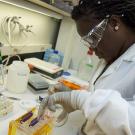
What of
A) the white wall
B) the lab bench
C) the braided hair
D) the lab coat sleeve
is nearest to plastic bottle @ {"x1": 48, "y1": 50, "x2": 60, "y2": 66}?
the white wall

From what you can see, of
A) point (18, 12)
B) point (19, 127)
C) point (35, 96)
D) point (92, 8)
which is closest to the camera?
point (19, 127)

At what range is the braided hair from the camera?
39.0 inches

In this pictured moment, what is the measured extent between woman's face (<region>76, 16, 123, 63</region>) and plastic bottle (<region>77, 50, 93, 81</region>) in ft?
3.69

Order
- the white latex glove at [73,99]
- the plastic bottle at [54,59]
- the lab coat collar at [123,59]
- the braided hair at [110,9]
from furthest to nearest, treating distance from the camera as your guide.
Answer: the plastic bottle at [54,59] < the lab coat collar at [123,59] < the braided hair at [110,9] < the white latex glove at [73,99]

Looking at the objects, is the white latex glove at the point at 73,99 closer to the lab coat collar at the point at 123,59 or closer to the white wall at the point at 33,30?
the lab coat collar at the point at 123,59

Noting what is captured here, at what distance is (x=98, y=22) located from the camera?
1041 mm

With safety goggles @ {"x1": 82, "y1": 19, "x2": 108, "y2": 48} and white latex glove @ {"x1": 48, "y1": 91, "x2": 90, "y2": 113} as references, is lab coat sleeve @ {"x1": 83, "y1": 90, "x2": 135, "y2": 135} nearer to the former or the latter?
white latex glove @ {"x1": 48, "y1": 91, "x2": 90, "y2": 113}

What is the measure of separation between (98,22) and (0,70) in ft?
2.74

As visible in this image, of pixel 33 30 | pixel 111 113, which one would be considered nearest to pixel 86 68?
pixel 33 30

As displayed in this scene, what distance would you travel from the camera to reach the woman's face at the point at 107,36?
41.1 inches

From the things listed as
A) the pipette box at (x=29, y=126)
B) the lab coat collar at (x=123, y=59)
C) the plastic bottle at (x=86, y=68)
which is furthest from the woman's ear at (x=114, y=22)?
the plastic bottle at (x=86, y=68)

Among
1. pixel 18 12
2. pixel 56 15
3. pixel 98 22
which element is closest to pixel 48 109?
pixel 98 22

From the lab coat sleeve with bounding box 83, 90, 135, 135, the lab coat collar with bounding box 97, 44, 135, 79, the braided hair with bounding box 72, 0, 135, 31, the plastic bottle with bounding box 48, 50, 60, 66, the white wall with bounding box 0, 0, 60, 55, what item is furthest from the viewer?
the plastic bottle with bounding box 48, 50, 60, 66

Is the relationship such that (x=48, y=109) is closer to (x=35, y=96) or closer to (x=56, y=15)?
(x=35, y=96)
